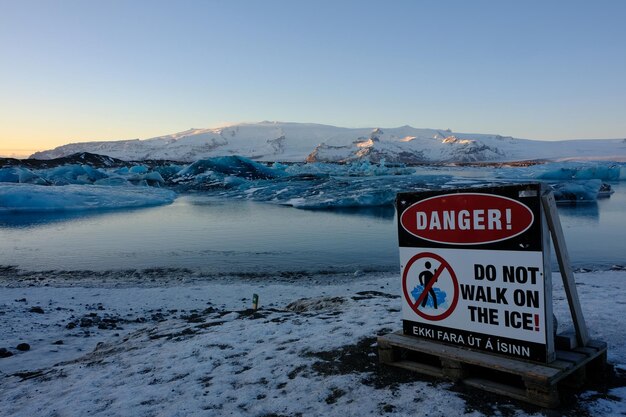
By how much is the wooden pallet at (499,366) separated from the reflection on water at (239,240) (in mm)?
10882

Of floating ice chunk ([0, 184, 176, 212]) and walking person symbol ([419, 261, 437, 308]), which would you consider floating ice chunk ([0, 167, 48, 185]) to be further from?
walking person symbol ([419, 261, 437, 308])

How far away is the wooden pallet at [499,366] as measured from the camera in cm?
370

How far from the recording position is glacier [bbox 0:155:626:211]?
1549 inches

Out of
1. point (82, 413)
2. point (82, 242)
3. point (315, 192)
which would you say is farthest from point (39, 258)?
point (315, 192)

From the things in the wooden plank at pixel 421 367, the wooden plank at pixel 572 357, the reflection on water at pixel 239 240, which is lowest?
the reflection on water at pixel 239 240

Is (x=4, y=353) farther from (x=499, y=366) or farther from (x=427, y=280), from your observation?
(x=499, y=366)

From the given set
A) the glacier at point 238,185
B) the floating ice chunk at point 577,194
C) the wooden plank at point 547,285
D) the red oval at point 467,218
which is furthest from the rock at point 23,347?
the floating ice chunk at point 577,194

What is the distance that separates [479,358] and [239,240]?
62.7 feet

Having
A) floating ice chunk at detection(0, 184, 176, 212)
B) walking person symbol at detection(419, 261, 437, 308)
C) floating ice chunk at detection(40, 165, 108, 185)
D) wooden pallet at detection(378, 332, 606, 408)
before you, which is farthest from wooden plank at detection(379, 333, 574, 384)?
floating ice chunk at detection(40, 165, 108, 185)

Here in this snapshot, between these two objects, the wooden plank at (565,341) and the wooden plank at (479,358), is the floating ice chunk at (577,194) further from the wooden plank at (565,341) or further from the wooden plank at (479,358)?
the wooden plank at (479,358)

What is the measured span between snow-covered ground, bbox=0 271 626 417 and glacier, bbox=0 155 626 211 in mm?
20770

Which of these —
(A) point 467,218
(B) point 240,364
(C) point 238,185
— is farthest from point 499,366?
(C) point 238,185

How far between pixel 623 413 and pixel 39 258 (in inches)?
807

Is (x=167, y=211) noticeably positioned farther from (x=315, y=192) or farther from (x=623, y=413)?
(x=623, y=413)
